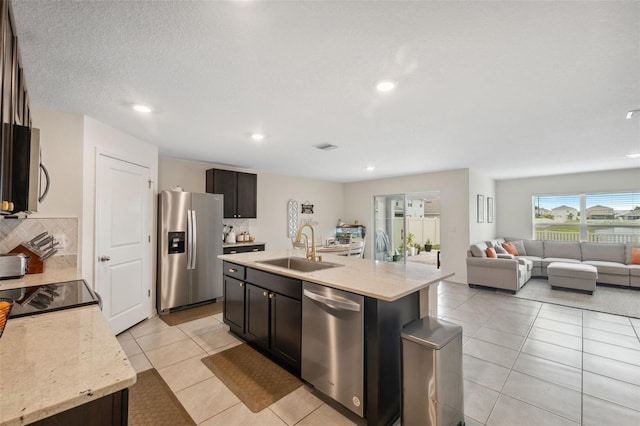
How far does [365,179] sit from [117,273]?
5757mm

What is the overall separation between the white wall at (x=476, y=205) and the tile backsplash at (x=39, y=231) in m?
6.22

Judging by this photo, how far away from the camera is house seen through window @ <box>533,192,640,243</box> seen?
5.82 meters

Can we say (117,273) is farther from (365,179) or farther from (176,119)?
(365,179)

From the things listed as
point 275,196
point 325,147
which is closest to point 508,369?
point 325,147

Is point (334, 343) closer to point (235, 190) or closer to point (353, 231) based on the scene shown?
point (235, 190)

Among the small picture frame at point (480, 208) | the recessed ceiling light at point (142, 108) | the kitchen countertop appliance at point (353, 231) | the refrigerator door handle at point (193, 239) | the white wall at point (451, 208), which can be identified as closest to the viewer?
the recessed ceiling light at point (142, 108)

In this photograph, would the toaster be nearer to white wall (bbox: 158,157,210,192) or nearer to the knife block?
the knife block

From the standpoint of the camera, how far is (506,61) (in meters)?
1.82

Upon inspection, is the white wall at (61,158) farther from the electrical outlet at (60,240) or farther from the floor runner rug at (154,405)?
the floor runner rug at (154,405)

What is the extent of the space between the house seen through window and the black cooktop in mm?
8588

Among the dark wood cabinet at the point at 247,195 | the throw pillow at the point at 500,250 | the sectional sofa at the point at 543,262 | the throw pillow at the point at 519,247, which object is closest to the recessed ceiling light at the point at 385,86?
the dark wood cabinet at the point at 247,195

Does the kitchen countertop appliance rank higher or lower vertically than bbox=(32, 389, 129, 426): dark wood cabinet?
higher

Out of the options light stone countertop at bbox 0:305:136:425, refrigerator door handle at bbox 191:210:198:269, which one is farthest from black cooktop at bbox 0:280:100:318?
refrigerator door handle at bbox 191:210:198:269

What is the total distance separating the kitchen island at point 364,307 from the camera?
175 centimetres
